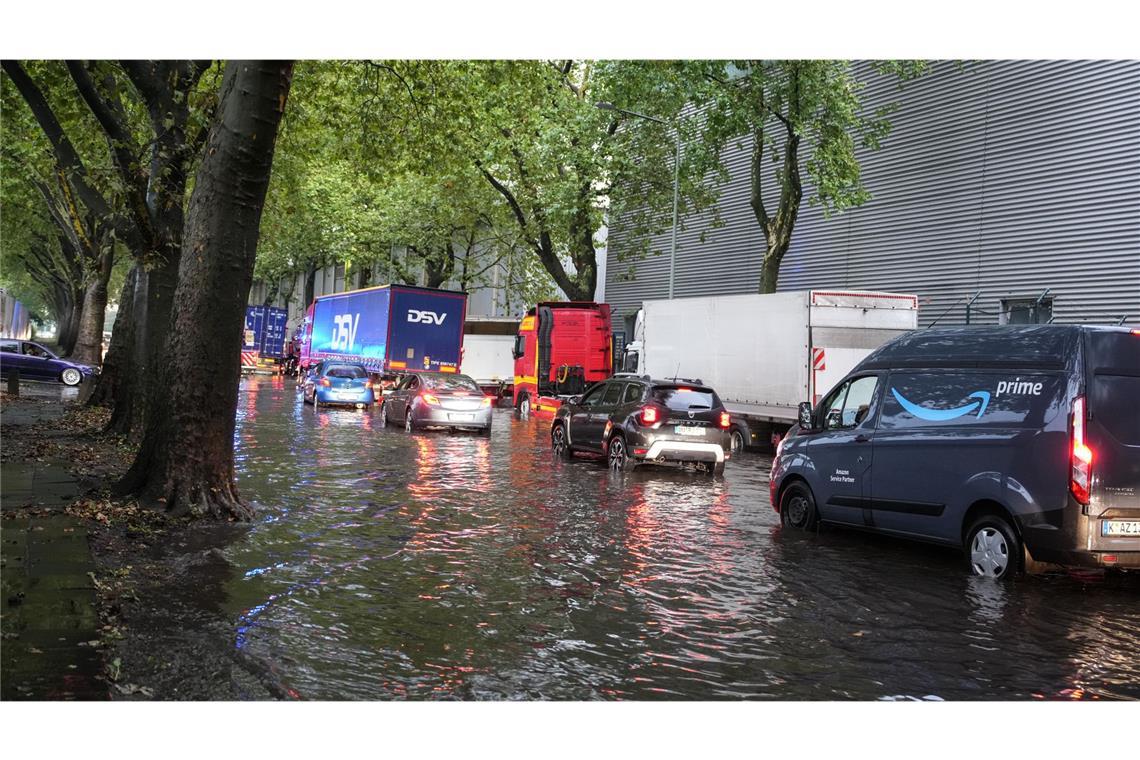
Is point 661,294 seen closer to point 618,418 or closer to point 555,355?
point 555,355

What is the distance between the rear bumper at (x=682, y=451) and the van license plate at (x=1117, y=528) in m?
9.69

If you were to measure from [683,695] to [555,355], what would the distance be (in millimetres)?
26999

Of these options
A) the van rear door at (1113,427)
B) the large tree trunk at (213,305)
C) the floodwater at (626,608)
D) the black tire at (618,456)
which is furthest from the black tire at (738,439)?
the van rear door at (1113,427)

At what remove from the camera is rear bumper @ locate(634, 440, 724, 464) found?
18078mm

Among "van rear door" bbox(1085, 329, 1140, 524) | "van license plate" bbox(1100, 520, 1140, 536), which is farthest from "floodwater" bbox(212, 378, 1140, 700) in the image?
"van rear door" bbox(1085, 329, 1140, 524)

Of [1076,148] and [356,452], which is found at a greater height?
[1076,148]

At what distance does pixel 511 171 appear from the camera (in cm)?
3662

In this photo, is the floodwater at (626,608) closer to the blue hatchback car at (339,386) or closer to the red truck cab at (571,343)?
the red truck cab at (571,343)

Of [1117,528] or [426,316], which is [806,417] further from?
[426,316]

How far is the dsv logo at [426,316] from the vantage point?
36903mm

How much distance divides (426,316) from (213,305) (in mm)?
26381

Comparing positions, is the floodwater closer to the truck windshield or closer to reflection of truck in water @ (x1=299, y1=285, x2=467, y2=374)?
the truck windshield
